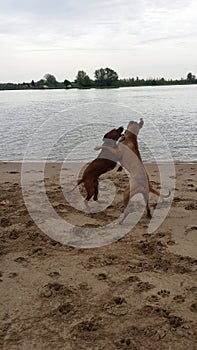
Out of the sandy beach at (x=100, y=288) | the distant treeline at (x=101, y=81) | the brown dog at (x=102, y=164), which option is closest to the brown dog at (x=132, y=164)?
the brown dog at (x=102, y=164)

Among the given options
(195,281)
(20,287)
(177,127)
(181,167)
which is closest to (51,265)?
(20,287)

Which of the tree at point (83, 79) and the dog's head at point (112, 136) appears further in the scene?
the tree at point (83, 79)

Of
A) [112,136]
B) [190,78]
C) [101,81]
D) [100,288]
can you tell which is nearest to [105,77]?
[101,81]

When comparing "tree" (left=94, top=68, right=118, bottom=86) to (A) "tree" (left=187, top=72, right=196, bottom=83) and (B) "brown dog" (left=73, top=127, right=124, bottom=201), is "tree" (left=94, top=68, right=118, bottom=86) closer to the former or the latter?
(A) "tree" (left=187, top=72, right=196, bottom=83)

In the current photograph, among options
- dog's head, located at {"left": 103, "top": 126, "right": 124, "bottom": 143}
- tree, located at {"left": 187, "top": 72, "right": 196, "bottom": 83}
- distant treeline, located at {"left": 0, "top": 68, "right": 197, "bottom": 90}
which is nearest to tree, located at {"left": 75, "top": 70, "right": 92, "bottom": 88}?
distant treeline, located at {"left": 0, "top": 68, "right": 197, "bottom": 90}

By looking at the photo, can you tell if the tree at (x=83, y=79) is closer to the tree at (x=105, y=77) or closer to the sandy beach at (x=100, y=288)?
the tree at (x=105, y=77)

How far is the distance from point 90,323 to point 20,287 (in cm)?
109

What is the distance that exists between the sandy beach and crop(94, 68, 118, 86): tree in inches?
3144

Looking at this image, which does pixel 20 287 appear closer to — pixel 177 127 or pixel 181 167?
pixel 181 167

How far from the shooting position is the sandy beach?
351 cm

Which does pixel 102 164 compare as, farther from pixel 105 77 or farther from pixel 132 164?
pixel 105 77

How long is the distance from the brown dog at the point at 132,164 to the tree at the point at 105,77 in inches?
3098

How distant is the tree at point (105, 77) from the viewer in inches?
3297

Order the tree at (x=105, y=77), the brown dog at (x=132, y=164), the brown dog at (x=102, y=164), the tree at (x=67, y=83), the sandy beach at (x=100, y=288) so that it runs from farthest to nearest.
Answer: the tree at (x=67, y=83) → the tree at (x=105, y=77) → the brown dog at (x=102, y=164) → the brown dog at (x=132, y=164) → the sandy beach at (x=100, y=288)
